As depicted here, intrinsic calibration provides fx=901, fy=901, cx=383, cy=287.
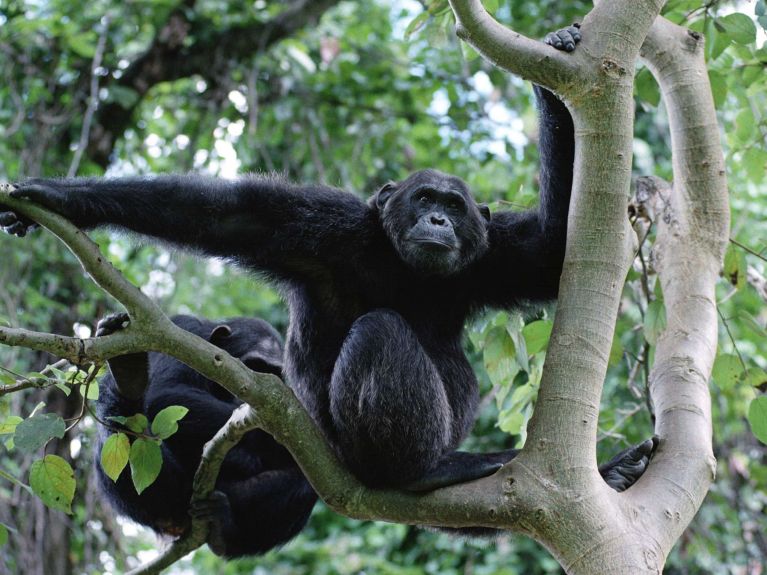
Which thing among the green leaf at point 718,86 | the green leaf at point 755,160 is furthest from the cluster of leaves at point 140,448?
the green leaf at point 755,160

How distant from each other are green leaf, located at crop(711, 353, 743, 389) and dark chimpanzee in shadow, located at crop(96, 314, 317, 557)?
3011mm

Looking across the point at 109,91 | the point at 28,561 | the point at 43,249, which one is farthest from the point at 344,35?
the point at 28,561

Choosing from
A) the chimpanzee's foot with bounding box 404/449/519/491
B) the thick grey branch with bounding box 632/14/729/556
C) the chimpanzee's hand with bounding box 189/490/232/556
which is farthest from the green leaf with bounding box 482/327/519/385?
the chimpanzee's hand with bounding box 189/490/232/556

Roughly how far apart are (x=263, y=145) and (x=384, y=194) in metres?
6.16

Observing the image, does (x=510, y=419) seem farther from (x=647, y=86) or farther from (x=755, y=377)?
(x=647, y=86)

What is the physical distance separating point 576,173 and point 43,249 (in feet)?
24.0

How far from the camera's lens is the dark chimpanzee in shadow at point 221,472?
226 inches

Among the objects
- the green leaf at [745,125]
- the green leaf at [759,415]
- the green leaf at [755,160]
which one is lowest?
the green leaf at [759,415]

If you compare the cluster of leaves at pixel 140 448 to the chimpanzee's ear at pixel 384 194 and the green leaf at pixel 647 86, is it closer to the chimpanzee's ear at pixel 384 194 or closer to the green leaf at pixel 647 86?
the chimpanzee's ear at pixel 384 194

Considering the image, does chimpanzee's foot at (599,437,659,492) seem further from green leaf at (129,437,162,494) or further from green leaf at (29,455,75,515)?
green leaf at (29,455,75,515)

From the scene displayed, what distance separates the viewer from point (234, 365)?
3414mm

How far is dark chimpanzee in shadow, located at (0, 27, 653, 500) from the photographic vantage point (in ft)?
13.1

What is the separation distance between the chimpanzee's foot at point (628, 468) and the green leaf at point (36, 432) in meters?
2.26

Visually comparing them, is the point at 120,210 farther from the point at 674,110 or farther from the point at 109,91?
the point at 109,91
